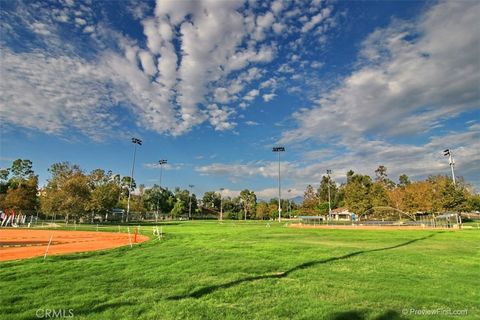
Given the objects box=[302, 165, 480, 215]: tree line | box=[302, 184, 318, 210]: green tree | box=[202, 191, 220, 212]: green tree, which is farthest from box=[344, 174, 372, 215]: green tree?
Answer: box=[202, 191, 220, 212]: green tree

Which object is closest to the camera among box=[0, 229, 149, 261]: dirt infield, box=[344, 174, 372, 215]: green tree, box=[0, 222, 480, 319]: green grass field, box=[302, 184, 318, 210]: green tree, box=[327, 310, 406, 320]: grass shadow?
box=[327, 310, 406, 320]: grass shadow

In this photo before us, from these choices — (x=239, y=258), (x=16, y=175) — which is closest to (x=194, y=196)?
(x=16, y=175)

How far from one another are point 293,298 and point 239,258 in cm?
720

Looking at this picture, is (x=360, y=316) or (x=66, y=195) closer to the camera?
(x=360, y=316)

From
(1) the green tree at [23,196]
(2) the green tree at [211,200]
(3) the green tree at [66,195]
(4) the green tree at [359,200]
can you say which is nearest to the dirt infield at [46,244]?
(3) the green tree at [66,195]

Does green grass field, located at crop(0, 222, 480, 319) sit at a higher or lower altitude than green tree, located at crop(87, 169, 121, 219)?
lower

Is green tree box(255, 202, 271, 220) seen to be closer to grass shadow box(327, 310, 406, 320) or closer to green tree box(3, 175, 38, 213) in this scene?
green tree box(3, 175, 38, 213)

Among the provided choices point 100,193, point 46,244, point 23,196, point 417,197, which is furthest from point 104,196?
point 417,197

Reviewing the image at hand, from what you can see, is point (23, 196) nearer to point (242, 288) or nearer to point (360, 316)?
point (242, 288)

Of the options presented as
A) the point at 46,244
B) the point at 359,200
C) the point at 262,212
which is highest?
the point at 359,200

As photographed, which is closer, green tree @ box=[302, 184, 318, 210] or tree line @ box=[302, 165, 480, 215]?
tree line @ box=[302, 165, 480, 215]

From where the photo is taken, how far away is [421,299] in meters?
8.57

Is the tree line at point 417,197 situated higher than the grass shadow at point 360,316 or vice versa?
the tree line at point 417,197

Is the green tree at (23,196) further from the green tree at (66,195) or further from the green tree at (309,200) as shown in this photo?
the green tree at (309,200)
